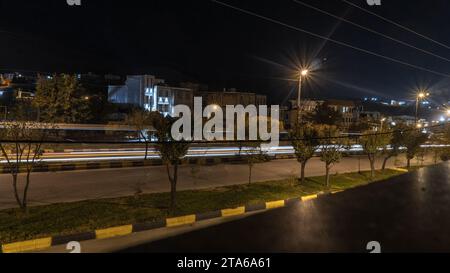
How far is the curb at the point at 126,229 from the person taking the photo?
7484 millimetres

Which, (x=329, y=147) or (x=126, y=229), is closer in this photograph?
(x=126, y=229)

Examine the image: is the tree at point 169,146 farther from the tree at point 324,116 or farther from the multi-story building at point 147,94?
the tree at point 324,116

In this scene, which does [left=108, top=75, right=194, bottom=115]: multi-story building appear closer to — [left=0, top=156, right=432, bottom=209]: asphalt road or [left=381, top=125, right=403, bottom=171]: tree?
[left=0, top=156, right=432, bottom=209]: asphalt road

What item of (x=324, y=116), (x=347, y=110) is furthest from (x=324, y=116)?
(x=347, y=110)

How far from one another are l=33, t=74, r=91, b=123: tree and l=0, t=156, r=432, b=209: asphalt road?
631 inches

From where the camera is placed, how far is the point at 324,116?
180 ft

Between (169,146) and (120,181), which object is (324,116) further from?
(169,146)

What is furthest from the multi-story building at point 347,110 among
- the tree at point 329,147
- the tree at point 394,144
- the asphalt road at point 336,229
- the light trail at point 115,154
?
the asphalt road at point 336,229

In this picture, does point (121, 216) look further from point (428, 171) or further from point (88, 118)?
point (88, 118)

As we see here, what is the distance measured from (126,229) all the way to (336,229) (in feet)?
15.9

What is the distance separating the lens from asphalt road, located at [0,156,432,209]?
12.5m

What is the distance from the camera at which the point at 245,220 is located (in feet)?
32.3
